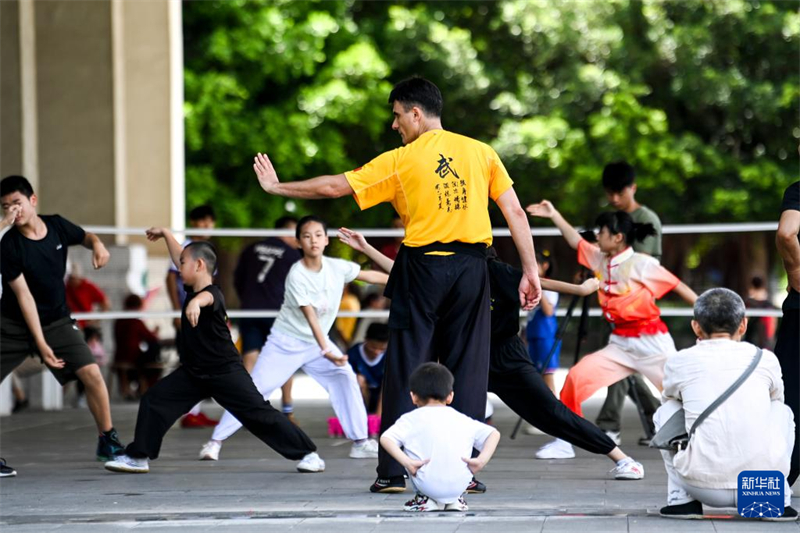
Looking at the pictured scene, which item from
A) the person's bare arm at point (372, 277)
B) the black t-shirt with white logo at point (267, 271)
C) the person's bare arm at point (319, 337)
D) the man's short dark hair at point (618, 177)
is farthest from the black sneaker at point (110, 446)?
the man's short dark hair at point (618, 177)

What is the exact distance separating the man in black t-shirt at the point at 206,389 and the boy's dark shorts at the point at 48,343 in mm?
738

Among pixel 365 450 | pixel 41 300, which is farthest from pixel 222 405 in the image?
pixel 41 300

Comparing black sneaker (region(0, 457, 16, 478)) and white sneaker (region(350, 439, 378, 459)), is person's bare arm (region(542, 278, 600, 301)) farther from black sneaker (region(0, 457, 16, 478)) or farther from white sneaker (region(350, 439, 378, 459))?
black sneaker (region(0, 457, 16, 478))

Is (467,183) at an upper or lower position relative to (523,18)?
lower

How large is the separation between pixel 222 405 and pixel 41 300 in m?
1.48

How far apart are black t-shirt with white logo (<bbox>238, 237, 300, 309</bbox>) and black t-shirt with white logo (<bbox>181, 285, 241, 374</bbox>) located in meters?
3.68

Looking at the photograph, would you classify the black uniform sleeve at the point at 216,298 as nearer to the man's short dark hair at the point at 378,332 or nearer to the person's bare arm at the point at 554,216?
the person's bare arm at the point at 554,216

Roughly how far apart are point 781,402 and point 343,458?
3935 mm

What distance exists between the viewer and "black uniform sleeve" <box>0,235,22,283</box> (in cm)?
887

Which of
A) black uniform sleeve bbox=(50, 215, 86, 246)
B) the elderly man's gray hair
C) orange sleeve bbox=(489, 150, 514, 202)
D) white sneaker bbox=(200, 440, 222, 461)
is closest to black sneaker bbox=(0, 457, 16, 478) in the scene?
white sneaker bbox=(200, 440, 222, 461)

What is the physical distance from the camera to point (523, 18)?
2838 centimetres

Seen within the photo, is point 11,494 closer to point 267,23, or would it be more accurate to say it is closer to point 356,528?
point 356,528

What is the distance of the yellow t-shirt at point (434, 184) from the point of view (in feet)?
24.0

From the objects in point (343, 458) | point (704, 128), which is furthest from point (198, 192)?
point (343, 458)
